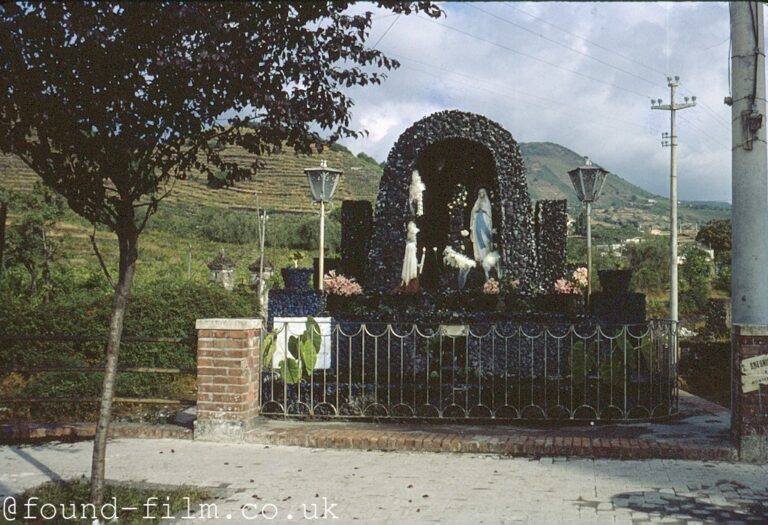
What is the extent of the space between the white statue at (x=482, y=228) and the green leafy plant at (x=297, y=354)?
507 centimetres

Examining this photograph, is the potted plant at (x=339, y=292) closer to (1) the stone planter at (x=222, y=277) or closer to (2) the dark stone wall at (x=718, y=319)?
(2) the dark stone wall at (x=718, y=319)

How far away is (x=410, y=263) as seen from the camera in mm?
12617

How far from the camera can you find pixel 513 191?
41.1 ft

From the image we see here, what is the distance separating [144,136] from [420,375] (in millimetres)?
5963

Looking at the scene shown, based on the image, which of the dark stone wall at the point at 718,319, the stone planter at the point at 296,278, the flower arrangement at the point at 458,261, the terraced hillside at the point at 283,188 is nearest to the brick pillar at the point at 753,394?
the flower arrangement at the point at 458,261

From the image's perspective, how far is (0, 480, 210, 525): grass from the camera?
5032 millimetres

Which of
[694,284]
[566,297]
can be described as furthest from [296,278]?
[694,284]

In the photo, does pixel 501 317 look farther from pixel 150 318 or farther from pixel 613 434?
pixel 150 318

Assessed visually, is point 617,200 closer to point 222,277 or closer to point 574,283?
point 222,277

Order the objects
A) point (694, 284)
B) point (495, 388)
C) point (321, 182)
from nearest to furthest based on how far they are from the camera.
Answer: point (495, 388) < point (321, 182) < point (694, 284)

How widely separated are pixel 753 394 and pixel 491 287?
535 centimetres

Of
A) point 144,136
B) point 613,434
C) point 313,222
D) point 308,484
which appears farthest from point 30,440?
point 313,222

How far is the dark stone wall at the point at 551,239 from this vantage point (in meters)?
12.6

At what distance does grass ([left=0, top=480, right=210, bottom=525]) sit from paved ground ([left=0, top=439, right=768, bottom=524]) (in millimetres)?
268
